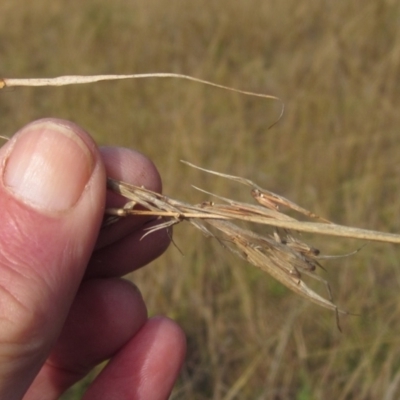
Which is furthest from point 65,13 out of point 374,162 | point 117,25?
point 374,162

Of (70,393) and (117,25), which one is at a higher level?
(117,25)

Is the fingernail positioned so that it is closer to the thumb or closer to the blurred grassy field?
the thumb

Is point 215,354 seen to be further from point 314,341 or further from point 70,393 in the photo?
point 70,393

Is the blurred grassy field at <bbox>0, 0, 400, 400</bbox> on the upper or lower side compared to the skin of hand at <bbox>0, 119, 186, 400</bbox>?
lower

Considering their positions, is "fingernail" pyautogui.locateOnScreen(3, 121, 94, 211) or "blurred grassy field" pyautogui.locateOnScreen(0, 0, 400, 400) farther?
"blurred grassy field" pyautogui.locateOnScreen(0, 0, 400, 400)

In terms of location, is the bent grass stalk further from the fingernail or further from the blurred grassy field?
the blurred grassy field

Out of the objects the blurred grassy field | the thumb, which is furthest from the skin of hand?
the blurred grassy field

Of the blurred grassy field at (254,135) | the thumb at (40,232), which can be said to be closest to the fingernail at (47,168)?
the thumb at (40,232)
